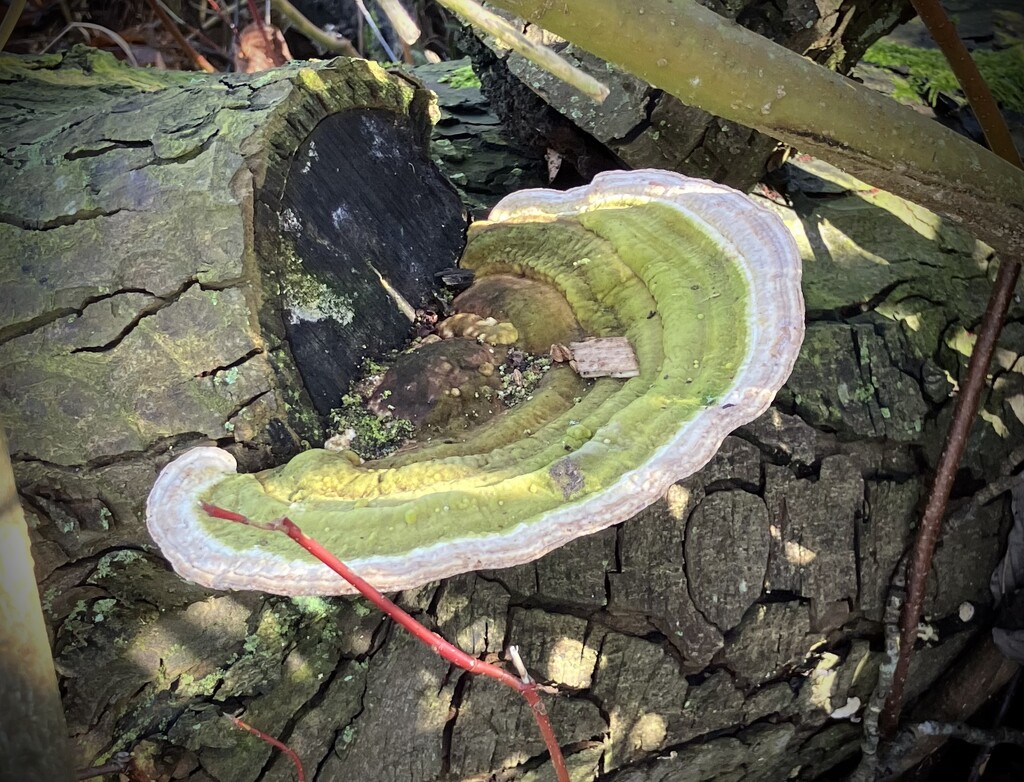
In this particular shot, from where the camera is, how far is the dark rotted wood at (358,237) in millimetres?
1865

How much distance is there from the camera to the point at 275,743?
1.82 meters

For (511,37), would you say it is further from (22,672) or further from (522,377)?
(22,672)

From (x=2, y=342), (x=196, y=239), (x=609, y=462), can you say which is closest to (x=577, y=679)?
(x=609, y=462)

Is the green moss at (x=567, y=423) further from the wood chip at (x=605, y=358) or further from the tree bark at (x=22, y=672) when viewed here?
the tree bark at (x=22, y=672)

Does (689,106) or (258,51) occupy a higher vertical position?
(689,106)

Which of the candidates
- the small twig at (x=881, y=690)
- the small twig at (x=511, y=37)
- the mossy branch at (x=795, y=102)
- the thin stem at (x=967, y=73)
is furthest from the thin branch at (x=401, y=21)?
the small twig at (x=881, y=690)

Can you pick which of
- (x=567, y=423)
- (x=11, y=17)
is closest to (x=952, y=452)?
(x=567, y=423)

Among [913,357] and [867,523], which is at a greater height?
[913,357]

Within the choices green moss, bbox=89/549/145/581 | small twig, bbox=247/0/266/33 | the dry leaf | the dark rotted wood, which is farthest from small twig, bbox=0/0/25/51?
the dry leaf

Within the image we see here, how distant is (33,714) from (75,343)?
0.85m

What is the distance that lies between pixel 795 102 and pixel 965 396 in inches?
50.1

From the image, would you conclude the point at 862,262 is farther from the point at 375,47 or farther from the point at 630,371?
the point at 375,47

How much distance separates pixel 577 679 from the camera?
2064mm

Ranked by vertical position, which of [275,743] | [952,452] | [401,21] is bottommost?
[275,743]
